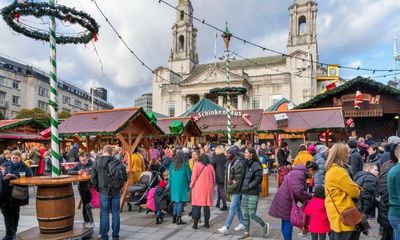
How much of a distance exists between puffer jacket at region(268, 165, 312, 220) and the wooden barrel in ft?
11.6

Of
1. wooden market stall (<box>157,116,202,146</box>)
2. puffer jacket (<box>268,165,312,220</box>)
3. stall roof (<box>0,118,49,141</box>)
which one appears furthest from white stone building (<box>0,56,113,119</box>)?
puffer jacket (<box>268,165,312,220</box>)

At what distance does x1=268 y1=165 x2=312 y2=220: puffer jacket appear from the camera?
4820mm

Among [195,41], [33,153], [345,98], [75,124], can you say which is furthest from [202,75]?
[75,124]

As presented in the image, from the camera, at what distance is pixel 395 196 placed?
12.0 feet

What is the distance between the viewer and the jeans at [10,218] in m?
5.85

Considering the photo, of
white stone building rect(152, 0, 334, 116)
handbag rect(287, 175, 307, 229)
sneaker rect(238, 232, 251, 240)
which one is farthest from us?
white stone building rect(152, 0, 334, 116)

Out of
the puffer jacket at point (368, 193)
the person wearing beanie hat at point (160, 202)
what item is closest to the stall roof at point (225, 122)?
the person wearing beanie hat at point (160, 202)

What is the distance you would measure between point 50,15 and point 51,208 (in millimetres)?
3250

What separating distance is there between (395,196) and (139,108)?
693cm

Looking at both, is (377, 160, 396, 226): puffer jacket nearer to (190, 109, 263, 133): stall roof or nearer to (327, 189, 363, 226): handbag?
(327, 189, 363, 226): handbag

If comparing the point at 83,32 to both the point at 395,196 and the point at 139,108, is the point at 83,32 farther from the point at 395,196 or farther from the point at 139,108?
the point at 395,196

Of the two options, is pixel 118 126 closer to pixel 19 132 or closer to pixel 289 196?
pixel 289 196

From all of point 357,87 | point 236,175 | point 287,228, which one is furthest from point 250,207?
point 357,87

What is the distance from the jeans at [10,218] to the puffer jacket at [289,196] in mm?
4862
